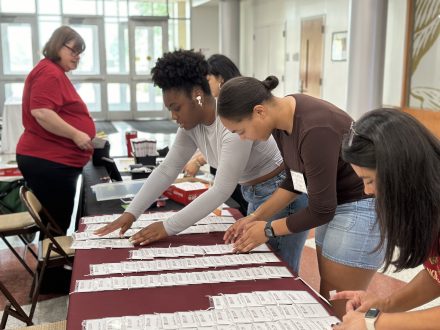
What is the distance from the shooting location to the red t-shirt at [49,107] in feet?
8.22

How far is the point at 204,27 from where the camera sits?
1130 centimetres

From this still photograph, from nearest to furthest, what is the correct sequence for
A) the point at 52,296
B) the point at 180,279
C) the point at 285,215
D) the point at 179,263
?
1. the point at 180,279
2. the point at 179,263
3. the point at 285,215
4. the point at 52,296

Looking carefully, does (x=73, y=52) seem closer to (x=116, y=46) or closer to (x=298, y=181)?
(x=298, y=181)

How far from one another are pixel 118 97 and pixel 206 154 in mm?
9558

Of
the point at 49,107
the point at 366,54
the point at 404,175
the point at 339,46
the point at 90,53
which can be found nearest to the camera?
the point at 404,175

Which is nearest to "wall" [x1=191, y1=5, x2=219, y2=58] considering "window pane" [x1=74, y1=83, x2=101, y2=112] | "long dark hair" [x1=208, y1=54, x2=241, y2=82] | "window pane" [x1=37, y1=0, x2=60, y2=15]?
"window pane" [x1=74, y1=83, x2=101, y2=112]

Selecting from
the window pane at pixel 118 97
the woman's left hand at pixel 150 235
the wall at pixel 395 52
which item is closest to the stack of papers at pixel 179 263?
the woman's left hand at pixel 150 235

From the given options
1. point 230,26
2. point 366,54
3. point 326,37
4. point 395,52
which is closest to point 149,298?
point 366,54

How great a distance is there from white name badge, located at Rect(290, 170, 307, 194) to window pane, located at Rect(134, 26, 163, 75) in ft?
32.0

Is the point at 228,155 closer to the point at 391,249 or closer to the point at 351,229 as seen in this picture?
the point at 351,229

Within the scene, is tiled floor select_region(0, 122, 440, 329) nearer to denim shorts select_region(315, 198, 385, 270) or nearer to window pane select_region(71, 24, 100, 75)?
denim shorts select_region(315, 198, 385, 270)

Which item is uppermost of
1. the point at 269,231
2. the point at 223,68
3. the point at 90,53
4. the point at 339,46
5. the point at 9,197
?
the point at 90,53

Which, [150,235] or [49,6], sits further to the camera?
[49,6]

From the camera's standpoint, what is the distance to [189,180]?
2.38 meters
